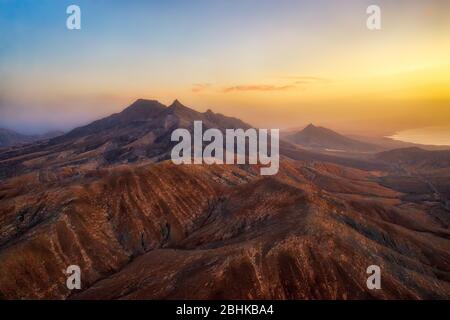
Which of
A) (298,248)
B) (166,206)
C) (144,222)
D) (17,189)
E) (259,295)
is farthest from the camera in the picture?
(17,189)

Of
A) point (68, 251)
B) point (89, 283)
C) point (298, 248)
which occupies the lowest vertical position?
point (89, 283)

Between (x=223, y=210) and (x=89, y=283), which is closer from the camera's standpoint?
(x=89, y=283)

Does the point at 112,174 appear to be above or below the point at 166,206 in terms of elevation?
above

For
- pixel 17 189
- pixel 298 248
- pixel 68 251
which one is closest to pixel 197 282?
pixel 298 248

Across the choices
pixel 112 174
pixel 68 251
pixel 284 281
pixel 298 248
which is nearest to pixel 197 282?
pixel 284 281

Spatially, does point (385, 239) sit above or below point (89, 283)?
above
